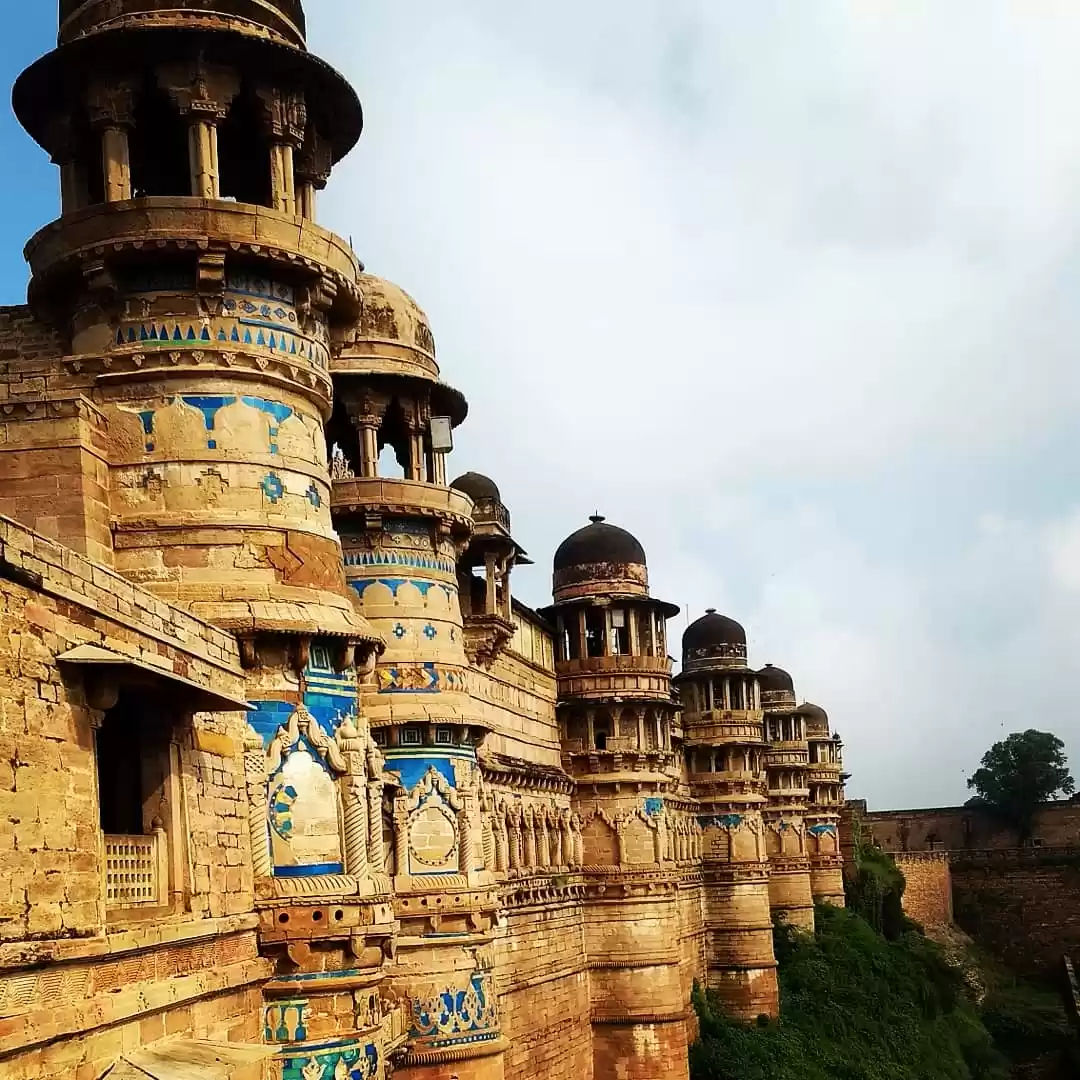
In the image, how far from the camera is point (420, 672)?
1777 cm

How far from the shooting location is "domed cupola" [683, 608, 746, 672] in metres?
42.1

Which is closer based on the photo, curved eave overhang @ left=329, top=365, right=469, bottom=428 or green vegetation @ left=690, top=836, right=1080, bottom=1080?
curved eave overhang @ left=329, top=365, right=469, bottom=428

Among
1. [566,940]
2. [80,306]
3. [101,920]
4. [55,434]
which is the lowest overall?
[566,940]

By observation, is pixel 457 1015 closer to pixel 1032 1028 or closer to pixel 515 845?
pixel 515 845

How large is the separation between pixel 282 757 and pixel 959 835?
78.7 metres

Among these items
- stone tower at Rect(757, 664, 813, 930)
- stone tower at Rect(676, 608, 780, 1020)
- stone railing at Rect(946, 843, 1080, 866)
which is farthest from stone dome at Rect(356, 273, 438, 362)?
stone railing at Rect(946, 843, 1080, 866)

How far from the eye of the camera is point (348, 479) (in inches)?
709

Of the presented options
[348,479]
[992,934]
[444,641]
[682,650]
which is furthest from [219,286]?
[992,934]

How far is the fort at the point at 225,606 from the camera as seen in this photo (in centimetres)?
853

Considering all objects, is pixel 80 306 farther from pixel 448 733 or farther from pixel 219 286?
pixel 448 733

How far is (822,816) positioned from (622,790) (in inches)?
1095

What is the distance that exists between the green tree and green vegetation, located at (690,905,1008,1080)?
93.2ft

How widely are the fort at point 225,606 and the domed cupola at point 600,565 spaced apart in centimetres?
811

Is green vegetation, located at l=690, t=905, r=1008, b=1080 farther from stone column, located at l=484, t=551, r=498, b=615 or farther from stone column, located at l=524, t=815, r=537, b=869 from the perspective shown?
stone column, located at l=484, t=551, r=498, b=615
